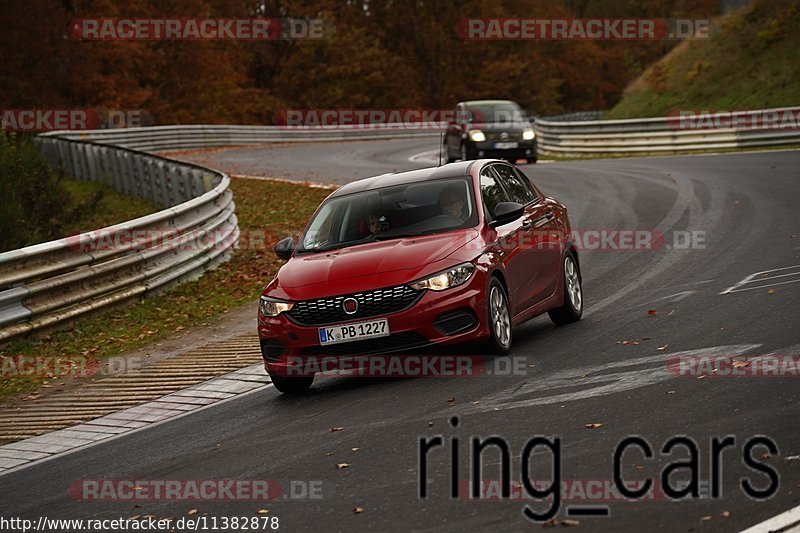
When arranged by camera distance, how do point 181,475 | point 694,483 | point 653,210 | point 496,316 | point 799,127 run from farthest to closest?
point 799,127 < point 653,210 < point 496,316 < point 181,475 < point 694,483

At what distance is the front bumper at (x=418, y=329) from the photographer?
9.41 metres

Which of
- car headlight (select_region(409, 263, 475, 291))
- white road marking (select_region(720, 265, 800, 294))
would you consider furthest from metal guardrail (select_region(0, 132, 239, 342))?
Answer: white road marking (select_region(720, 265, 800, 294))

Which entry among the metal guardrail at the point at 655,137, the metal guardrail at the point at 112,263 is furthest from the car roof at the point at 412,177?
the metal guardrail at the point at 655,137

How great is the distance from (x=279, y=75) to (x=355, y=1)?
9097 millimetres

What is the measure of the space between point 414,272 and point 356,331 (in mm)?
634

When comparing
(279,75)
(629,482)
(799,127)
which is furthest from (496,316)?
(279,75)

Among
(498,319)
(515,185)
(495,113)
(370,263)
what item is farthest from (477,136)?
(370,263)

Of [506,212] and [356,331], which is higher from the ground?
[506,212]

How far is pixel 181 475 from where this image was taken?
7.45 meters

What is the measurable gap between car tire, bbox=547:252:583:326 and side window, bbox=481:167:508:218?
0.96m

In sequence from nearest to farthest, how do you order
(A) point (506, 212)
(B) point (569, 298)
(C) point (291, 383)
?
(C) point (291, 383)
(A) point (506, 212)
(B) point (569, 298)

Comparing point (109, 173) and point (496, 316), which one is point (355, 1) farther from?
point (496, 316)

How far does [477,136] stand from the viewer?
33250 mm

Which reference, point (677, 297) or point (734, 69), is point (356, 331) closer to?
point (677, 297)
